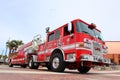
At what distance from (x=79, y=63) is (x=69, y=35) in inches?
55.4

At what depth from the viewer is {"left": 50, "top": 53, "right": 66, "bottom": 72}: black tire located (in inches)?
364

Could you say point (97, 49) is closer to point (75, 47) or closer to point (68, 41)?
point (75, 47)

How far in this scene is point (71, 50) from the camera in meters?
Answer: 8.98

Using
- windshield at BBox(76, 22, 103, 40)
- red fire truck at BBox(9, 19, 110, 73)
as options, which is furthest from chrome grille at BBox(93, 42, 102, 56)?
windshield at BBox(76, 22, 103, 40)

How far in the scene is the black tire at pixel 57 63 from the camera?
30.3ft

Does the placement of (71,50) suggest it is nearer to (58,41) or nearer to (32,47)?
(58,41)

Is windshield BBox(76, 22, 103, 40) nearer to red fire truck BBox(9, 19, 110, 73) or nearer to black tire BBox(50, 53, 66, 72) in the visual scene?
red fire truck BBox(9, 19, 110, 73)

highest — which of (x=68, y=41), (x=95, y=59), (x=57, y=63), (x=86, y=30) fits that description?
(x=86, y=30)

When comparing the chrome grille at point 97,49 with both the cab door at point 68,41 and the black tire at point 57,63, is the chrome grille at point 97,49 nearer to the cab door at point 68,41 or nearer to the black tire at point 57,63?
the cab door at point 68,41

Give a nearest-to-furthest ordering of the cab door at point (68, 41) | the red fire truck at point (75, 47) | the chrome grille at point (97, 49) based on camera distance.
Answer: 1. the red fire truck at point (75, 47)
2. the cab door at point (68, 41)
3. the chrome grille at point (97, 49)

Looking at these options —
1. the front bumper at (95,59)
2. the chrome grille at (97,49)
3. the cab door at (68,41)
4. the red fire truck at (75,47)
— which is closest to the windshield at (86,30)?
the red fire truck at (75,47)

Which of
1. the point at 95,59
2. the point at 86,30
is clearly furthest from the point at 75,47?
the point at 86,30

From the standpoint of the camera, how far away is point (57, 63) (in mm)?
9703

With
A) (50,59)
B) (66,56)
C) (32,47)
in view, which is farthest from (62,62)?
(32,47)
